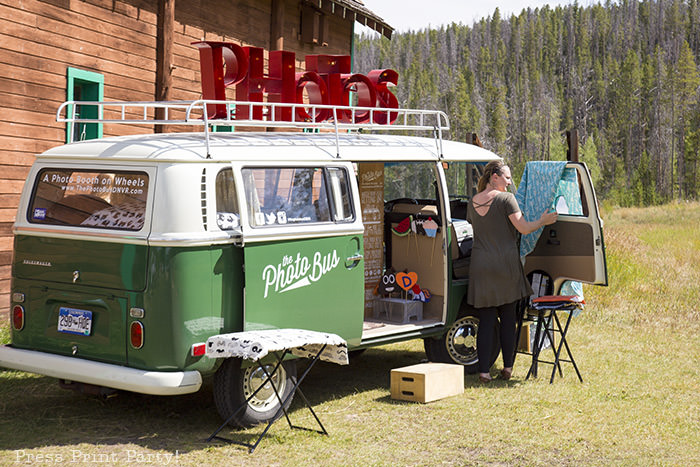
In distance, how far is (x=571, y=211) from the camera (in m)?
8.84

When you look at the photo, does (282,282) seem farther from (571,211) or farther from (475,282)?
(571,211)

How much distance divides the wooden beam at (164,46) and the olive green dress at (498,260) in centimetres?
588

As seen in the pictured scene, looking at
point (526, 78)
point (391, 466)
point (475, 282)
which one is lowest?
point (391, 466)

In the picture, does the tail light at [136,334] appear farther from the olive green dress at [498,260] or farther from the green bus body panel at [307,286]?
the olive green dress at [498,260]

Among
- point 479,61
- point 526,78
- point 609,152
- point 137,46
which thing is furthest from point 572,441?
point 479,61

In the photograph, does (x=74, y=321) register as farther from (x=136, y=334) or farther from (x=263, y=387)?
(x=263, y=387)

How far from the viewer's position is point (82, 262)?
20.4ft

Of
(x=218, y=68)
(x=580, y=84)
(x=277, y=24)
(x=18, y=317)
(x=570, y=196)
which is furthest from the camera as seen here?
(x=580, y=84)

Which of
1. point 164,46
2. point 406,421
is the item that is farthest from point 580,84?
point 406,421

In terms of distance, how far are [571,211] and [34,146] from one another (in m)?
6.18

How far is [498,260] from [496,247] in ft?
0.40

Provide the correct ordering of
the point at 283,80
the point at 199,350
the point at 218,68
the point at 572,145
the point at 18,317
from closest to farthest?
the point at 199,350 → the point at 18,317 → the point at 218,68 → the point at 283,80 → the point at 572,145

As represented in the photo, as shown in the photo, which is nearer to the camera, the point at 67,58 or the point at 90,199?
the point at 90,199

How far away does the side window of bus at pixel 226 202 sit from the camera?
20.5 feet
